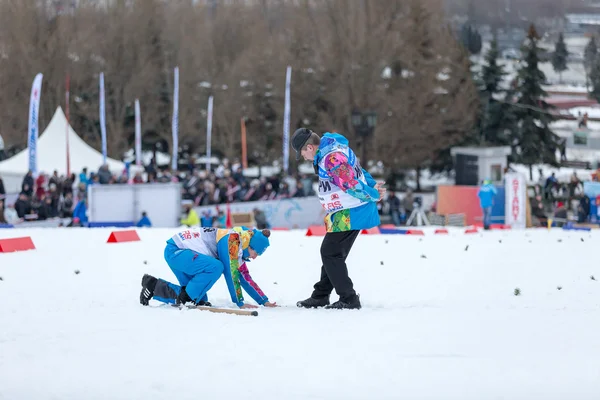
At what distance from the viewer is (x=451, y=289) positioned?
10812mm

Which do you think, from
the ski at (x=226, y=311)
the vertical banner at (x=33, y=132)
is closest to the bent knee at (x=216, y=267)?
the ski at (x=226, y=311)

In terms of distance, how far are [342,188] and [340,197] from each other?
0.13 meters

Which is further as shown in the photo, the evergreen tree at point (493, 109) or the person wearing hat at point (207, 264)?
the evergreen tree at point (493, 109)

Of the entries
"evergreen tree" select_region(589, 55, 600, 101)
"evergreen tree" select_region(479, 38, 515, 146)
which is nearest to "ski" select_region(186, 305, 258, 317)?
"evergreen tree" select_region(589, 55, 600, 101)

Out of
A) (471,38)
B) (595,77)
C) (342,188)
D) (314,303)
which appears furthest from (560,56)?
(342,188)

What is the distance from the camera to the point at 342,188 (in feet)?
28.4

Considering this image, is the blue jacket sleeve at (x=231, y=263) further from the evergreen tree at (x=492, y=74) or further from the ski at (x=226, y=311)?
the evergreen tree at (x=492, y=74)

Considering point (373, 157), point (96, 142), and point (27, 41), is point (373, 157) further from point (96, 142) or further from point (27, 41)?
point (27, 41)

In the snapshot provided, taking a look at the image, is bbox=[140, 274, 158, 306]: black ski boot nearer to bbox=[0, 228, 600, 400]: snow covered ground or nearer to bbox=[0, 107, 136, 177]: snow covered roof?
bbox=[0, 228, 600, 400]: snow covered ground

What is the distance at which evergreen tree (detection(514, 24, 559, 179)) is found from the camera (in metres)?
53.6

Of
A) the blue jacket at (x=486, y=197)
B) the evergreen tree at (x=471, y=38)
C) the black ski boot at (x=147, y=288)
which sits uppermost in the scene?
the evergreen tree at (x=471, y=38)

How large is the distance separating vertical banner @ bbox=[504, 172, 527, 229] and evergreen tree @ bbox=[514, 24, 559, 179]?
2784cm

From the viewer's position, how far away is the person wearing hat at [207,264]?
8734 millimetres

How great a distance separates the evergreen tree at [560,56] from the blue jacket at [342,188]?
143 ft
